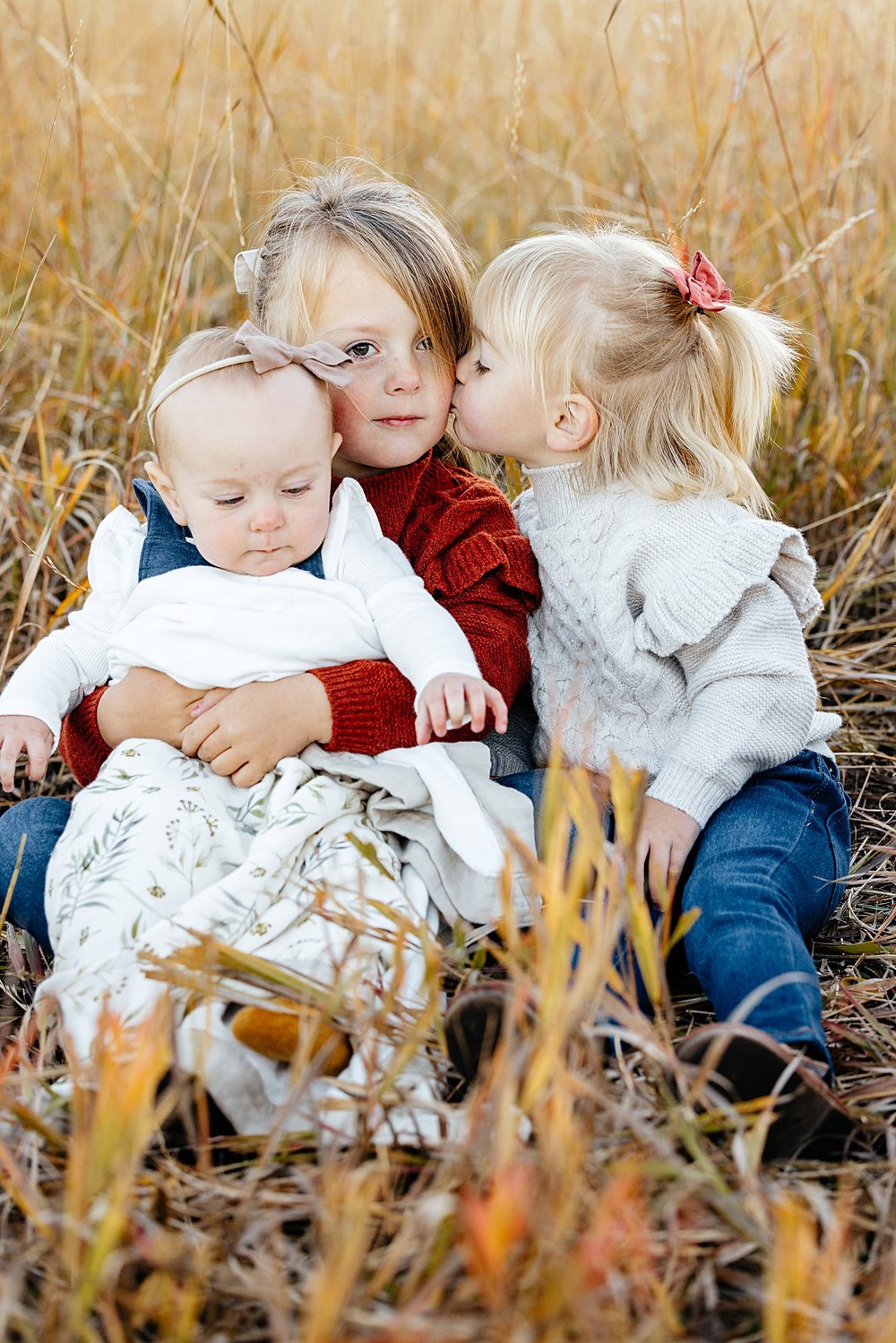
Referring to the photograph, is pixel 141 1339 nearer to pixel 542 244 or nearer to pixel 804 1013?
pixel 804 1013

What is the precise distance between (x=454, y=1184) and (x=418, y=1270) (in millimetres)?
123

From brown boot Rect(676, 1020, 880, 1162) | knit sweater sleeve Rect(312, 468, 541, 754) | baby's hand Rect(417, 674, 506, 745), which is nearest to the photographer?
brown boot Rect(676, 1020, 880, 1162)

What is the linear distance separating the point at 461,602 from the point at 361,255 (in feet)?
1.80

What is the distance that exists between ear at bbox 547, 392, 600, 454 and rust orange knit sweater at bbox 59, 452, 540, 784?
158mm

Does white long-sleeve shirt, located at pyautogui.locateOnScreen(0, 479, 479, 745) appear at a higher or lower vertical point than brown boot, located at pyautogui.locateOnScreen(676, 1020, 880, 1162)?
higher

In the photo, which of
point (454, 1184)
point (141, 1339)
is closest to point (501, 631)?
point (454, 1184)

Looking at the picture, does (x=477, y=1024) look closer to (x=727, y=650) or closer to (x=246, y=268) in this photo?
(x=727, y=650)

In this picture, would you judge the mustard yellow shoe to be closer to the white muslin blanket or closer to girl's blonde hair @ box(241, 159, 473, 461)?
the white muslin blanket

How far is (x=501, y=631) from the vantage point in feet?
6.38

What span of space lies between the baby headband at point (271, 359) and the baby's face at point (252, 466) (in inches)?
0.6

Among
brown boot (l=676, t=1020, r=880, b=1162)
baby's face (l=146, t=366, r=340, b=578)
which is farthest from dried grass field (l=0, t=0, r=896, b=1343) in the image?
baby's face (l=146, t=366, r=340, b=578)

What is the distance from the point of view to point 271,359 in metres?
1.77

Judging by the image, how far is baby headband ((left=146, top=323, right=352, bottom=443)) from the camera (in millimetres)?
1769

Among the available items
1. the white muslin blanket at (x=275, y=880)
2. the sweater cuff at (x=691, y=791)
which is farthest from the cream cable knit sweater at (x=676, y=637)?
the white muslin blanket at (x=275, y=880)
